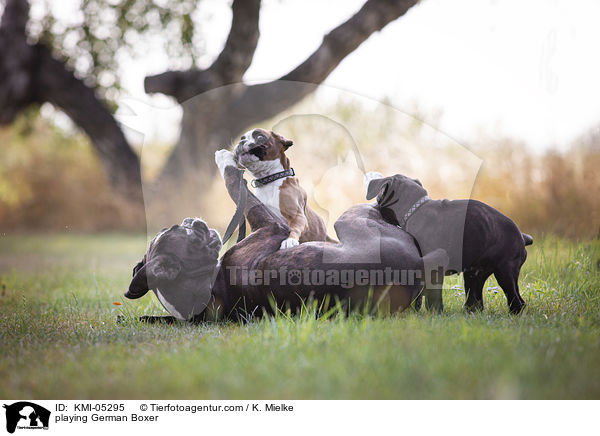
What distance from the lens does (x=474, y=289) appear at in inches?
96.1

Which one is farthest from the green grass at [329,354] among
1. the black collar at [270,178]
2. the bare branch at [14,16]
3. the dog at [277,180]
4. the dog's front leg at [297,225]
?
the bare branch at [14,16]

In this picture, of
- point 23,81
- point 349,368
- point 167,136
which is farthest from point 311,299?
point 23,81

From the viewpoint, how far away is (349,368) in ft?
5.21

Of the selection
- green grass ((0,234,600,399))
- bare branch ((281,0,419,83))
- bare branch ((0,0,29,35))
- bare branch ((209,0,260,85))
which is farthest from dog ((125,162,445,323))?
bare branch ((0,0,29,35))

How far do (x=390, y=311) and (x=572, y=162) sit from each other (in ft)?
10.6

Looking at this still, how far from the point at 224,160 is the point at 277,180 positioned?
1.10 ft

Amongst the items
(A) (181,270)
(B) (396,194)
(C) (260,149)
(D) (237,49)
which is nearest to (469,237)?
(B) (396,194)

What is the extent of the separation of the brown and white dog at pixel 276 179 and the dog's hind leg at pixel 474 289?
0.81 meters

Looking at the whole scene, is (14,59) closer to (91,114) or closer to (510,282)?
(91,114)

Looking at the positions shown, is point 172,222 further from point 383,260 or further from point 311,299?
point 383,260

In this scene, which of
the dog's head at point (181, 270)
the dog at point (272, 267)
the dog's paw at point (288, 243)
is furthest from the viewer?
the dog's paw at point (288, 243)

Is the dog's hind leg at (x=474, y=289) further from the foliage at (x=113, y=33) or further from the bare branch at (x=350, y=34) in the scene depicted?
the foliage at (x=113, y=33)

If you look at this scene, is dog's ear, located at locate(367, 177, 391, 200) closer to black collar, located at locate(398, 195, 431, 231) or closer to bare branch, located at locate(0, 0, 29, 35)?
black collar, located at locate(398, 195, 431, 231)
